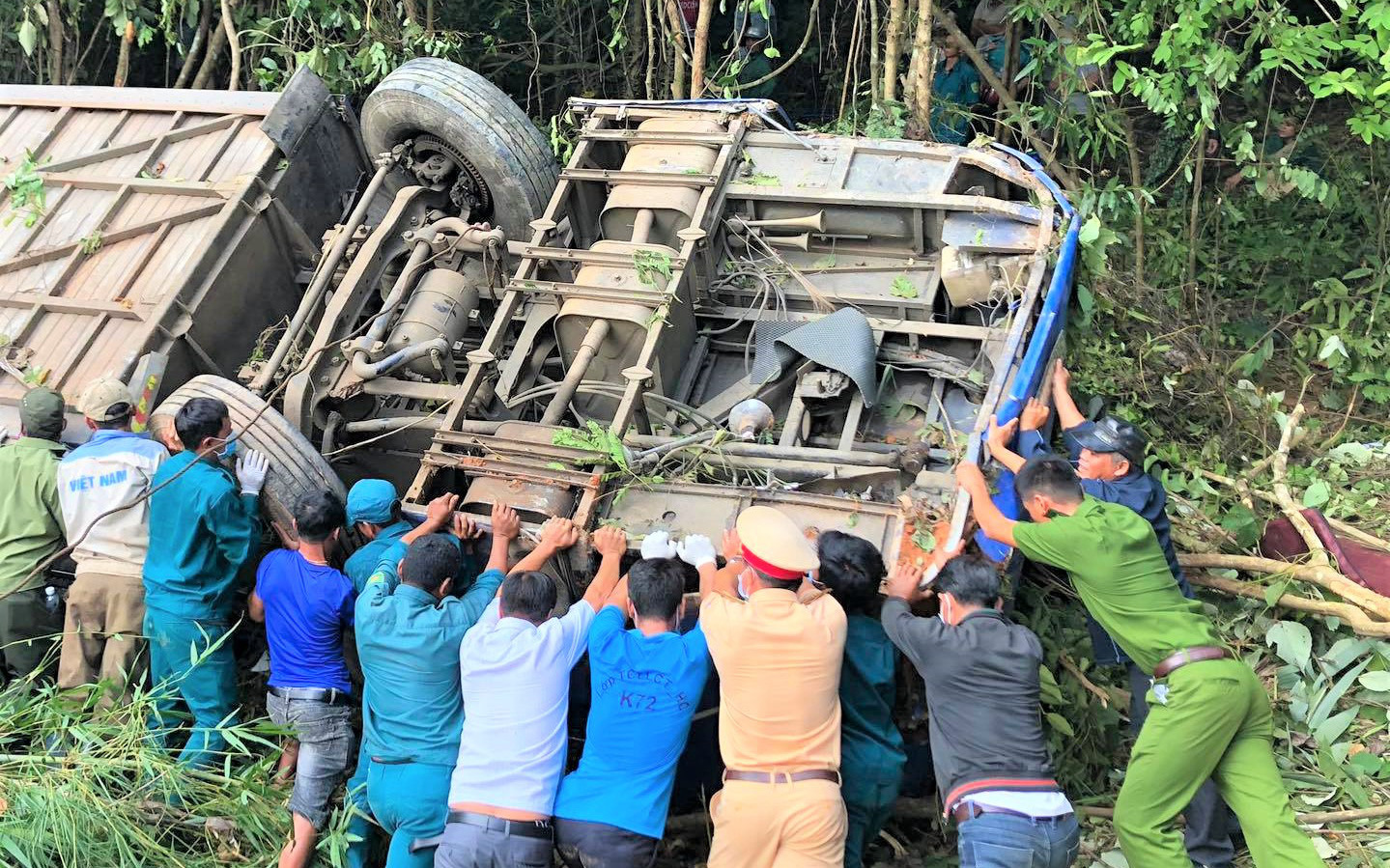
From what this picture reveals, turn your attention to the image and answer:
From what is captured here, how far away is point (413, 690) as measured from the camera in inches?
147

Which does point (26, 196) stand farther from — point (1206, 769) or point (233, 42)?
point (1206, 769)

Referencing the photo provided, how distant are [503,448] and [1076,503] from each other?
6.88 ft

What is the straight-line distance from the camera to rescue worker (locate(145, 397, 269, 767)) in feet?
14.0

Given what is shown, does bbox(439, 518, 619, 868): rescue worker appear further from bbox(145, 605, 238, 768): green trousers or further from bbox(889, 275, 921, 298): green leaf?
bbox(889, 275, 921, 298): green leaf

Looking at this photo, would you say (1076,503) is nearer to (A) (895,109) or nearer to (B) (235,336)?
(A) (895,109)

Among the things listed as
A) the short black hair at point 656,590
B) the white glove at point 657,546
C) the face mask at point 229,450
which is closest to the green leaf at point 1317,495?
the white glove at point 657,546

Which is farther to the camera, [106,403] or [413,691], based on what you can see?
[106,403]

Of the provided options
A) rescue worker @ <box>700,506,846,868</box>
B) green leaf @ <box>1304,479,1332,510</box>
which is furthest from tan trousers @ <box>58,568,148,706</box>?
green leaf @ <box>1304,479,1332,510</box>

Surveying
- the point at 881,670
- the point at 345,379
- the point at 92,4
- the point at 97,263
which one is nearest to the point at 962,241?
the point at 881,670

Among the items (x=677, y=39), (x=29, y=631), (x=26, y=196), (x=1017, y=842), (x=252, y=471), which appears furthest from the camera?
(x=677, y=39)

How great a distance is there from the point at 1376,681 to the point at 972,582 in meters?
1.71

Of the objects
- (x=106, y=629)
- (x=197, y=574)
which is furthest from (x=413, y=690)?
(x=106, y=629)

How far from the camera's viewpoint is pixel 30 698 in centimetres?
450

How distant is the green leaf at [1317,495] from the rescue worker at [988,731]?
2.35 m
